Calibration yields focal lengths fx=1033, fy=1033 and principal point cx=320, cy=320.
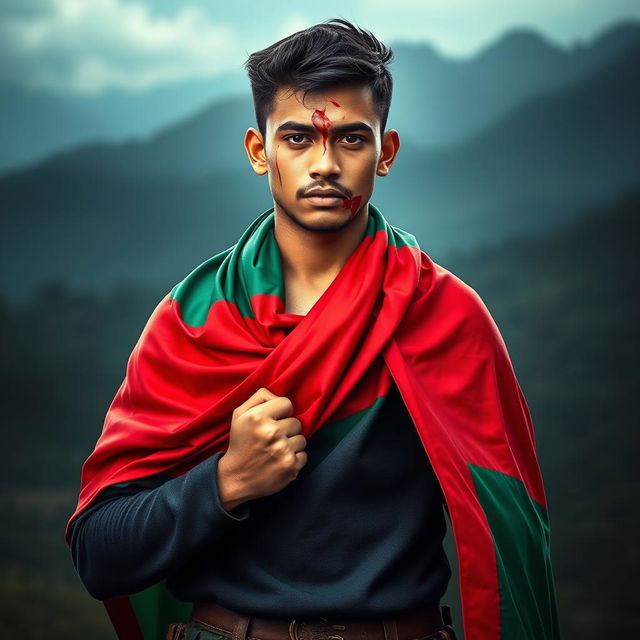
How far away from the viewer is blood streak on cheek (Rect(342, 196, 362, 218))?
147cm

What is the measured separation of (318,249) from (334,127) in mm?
190

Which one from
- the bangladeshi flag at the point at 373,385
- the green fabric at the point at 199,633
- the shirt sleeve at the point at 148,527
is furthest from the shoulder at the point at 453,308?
the green fabric at the point at 199,633

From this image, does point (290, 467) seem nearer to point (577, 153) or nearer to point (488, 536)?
point (488, 536)

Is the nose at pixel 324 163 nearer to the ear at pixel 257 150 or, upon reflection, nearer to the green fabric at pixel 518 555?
the ear at pixel 257 150

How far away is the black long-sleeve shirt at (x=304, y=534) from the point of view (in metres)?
1.41

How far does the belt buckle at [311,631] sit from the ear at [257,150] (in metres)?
0.67

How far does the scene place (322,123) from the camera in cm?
146

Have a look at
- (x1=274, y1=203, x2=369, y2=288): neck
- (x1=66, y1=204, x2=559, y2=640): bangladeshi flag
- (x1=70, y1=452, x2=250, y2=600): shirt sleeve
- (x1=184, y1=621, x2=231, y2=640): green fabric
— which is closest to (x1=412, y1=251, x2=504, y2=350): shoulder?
(x1=66, y1=204, x2=559, y2=640): bangladeshi flag

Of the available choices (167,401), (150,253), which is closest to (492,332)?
(167,401)

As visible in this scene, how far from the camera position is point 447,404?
149 centimetres

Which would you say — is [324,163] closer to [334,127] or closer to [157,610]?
[334,127]

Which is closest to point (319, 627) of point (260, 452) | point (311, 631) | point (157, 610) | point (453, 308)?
point (311, 631)

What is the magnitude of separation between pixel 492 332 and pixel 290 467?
0.39 metres

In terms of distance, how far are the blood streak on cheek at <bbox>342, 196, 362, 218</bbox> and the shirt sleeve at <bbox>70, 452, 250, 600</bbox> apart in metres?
0.39
